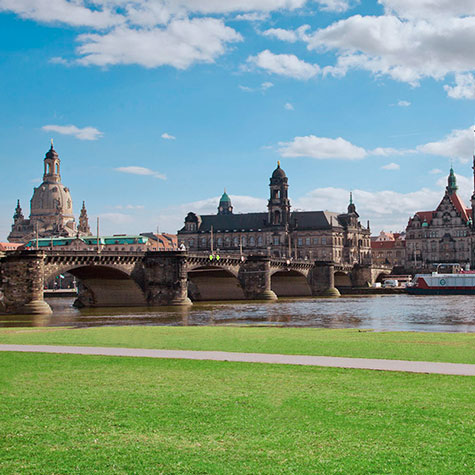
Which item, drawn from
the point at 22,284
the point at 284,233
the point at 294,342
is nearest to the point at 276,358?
the point at 294,342

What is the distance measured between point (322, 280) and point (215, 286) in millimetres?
27220

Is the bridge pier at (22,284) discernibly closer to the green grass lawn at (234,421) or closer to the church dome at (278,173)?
the green grass lawn at (234,421)

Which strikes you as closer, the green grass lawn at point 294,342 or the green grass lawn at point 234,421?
the green grass lawn at point 234,421

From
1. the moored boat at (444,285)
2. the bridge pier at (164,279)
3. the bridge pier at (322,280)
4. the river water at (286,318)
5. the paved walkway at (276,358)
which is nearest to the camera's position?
the paved walkway at (276,358)

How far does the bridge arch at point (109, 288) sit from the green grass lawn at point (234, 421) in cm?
5741

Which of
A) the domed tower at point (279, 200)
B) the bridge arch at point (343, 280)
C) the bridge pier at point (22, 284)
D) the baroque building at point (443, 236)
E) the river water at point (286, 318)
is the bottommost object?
the river water at point (286, 318)

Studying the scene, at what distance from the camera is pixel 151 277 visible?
76.8m

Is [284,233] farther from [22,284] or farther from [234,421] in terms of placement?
[234,421]

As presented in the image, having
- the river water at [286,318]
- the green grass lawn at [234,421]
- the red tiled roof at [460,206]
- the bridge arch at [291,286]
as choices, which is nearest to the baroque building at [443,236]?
the red tiled roof at [460,206]

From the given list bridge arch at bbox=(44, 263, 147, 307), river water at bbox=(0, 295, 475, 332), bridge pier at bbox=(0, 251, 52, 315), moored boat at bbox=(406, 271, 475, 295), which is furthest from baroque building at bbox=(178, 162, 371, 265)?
bridge pier at bbox=(0, 251, 52, 315)

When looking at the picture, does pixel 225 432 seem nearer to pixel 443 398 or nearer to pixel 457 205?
pixel 443 398

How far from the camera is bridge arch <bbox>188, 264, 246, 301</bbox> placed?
95625mm

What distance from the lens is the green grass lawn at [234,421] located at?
10.1 meters

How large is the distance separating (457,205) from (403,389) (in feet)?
605
